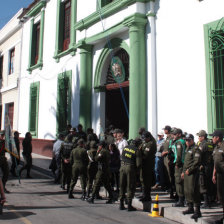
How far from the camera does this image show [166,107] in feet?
28.8

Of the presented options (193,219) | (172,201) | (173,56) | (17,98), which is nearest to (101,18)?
(173,56)

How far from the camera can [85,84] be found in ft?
40.1

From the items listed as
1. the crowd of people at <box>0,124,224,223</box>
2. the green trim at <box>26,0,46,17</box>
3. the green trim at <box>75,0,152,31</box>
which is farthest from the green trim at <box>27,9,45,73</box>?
the crowd of people at <box>0,124,224,223</box>

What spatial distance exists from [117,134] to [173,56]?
3.03m

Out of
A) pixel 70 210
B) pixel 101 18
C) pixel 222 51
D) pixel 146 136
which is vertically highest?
pixel 101 18

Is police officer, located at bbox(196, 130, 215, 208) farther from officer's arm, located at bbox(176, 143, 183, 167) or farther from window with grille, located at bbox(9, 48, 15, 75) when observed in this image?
window with grille, located at bbox(9, 48, 15, 75)

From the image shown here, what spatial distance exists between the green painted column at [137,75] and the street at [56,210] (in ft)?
9.40

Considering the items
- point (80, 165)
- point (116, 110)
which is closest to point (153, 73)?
point (116, 110)

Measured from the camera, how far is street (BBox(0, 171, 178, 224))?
17.7ft

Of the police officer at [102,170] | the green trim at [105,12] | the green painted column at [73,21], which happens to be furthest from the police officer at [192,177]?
the green painted column at [73,21]

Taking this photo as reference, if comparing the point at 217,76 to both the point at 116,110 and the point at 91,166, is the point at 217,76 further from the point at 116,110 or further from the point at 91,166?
the point at 116,110

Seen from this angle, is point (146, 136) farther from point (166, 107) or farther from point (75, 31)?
point (75, 31)

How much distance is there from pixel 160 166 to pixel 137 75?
3096 mm

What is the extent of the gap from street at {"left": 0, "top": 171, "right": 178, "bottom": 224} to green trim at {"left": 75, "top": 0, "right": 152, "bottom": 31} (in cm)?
651
